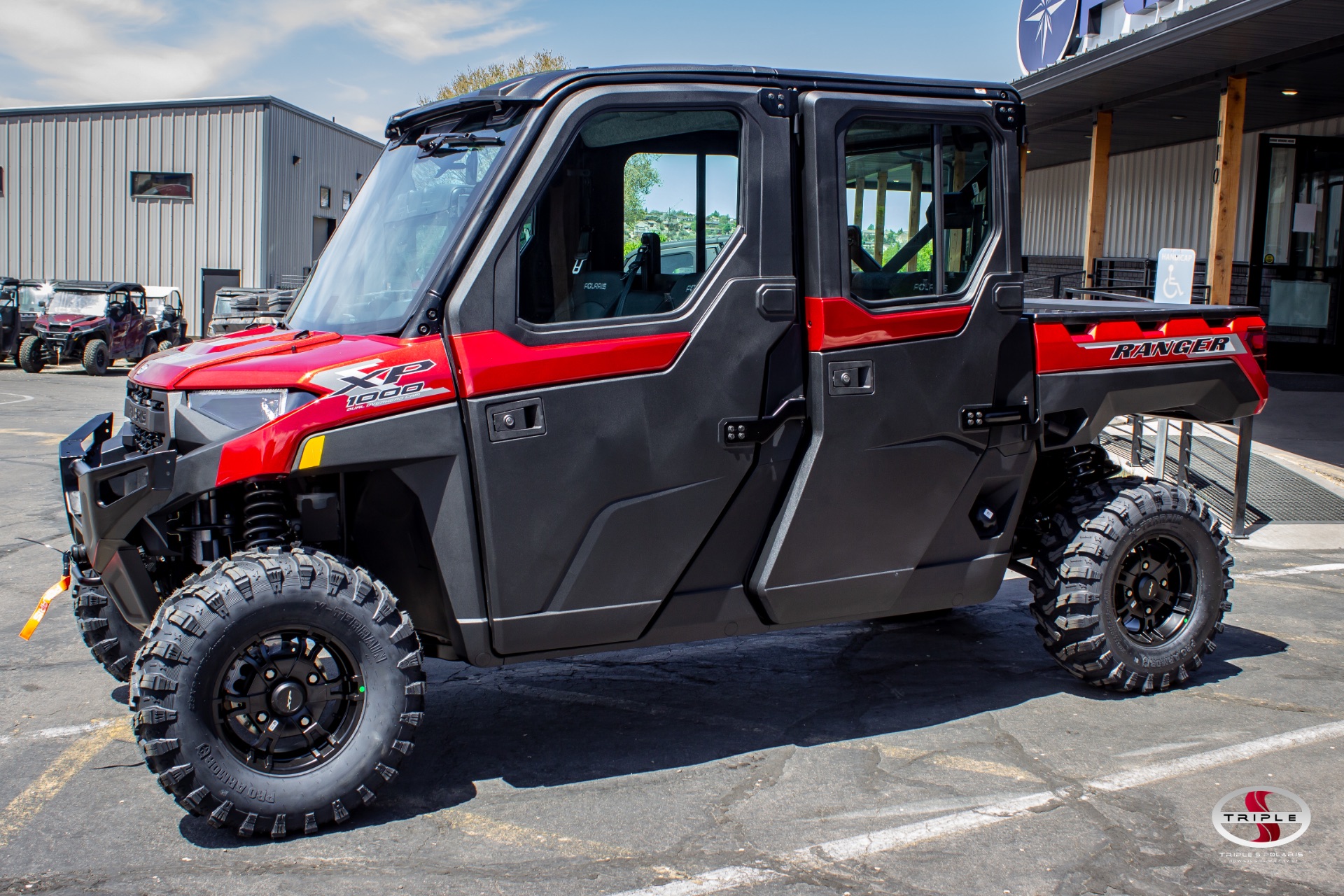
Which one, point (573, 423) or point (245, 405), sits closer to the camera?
point (245, 405)

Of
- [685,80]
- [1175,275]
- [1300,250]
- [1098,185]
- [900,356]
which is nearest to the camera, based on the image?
[685,80]

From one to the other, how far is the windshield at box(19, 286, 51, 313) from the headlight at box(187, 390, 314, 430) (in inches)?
915

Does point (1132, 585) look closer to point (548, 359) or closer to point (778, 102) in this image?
point (778, 102)

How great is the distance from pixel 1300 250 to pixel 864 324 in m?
14.6

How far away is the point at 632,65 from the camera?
3.87 metres

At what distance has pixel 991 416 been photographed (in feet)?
14.6

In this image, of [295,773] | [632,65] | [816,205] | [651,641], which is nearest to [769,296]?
[816,205]

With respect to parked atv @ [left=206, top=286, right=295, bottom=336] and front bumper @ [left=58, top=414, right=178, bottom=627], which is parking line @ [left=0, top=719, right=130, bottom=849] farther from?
parked atv @ [left=206, top=286, right=295, bottom=336]

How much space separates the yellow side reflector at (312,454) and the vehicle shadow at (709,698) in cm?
121

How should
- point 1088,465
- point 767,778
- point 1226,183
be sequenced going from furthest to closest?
point 1226,183 < point 1088,465 < point 767,778

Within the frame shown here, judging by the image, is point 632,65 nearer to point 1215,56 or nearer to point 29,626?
point 29,626

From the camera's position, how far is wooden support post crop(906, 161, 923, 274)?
14.2 feet

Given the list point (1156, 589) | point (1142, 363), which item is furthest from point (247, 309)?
point (1156, 589)

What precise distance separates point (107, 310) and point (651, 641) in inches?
849
